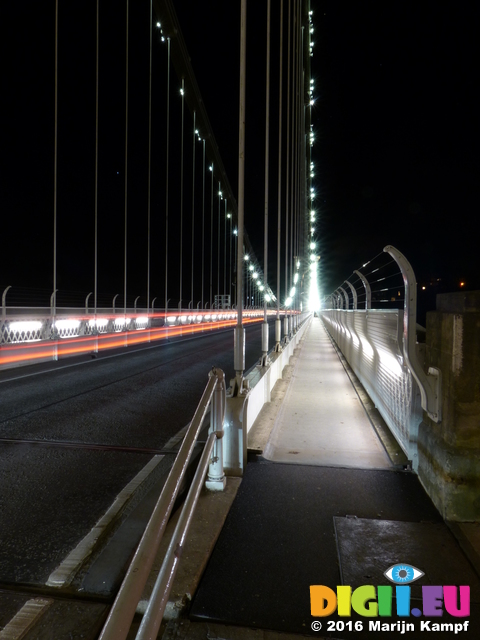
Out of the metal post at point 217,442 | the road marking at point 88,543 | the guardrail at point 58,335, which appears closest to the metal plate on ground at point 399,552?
the metal post at point 217,442

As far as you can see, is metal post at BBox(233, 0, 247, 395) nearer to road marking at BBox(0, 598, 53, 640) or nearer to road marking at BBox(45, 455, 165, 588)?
road marking at BBox(45, 455, 165, 588)

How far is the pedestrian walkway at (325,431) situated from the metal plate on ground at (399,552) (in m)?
1.24

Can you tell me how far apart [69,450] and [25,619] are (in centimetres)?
276

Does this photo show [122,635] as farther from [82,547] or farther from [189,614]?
[82,547]

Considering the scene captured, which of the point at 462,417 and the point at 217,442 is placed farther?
the point at 217,442

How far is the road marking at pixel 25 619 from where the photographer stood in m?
2.20

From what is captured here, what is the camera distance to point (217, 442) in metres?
3.81

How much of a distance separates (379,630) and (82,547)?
1.74 metres

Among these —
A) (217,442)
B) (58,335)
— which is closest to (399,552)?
(217,442)

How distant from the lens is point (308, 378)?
10.1 meters

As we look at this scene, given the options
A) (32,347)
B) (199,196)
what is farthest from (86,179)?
(32,347)

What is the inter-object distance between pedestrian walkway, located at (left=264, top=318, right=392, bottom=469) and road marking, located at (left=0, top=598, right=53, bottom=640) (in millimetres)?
2583

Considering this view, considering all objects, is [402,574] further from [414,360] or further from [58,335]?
[58,335]

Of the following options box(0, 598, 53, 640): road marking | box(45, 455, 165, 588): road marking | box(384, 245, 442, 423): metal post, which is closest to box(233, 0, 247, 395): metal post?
box(45, 455, 165, 588): road marking
